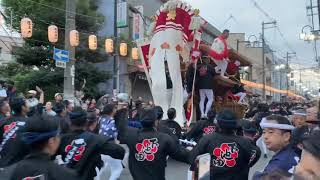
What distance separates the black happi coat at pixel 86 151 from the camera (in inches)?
191

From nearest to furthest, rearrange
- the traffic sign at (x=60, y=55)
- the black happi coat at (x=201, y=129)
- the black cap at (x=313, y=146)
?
the black cap at (x=313, y=146) < the black happi coat at (x=201, y=129) < the traffic sign at (x=60, y=55)

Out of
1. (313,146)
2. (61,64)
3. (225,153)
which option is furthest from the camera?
(61,64)

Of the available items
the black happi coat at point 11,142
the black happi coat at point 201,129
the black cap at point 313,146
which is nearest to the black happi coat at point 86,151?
the black happi coat at point 11,142

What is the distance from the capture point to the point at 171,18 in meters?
11.8

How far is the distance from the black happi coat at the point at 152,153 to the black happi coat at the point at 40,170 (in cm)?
226

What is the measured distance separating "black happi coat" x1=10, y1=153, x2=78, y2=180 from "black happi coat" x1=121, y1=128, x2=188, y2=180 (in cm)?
226

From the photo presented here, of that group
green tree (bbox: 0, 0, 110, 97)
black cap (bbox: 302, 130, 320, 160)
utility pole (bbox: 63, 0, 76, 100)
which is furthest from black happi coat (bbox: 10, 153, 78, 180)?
green tree (bbox: 0, 0, 110, 97)

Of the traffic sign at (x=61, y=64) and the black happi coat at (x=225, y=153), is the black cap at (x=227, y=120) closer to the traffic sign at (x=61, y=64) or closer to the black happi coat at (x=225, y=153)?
the black happi coat at (x=225, y=153)

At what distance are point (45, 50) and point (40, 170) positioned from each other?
1777 cm

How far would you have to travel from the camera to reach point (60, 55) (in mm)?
13000

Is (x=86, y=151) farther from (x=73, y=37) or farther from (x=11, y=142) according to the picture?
(x=73, y=37)

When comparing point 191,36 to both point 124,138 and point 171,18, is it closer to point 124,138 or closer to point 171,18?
point 171,18

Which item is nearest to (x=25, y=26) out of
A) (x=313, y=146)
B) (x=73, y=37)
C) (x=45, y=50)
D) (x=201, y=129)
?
(x=73, y=37)

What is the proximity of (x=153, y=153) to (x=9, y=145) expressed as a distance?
1798mm
